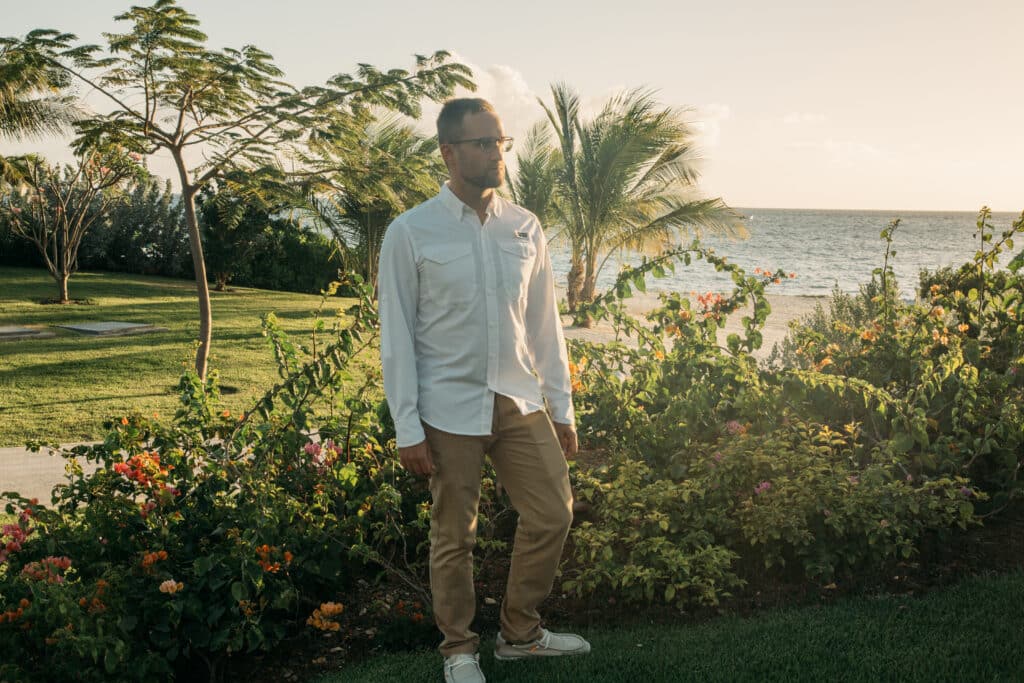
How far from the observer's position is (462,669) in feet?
10.1

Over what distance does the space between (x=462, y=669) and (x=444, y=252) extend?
4.82 ft

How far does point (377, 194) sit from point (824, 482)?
609cm

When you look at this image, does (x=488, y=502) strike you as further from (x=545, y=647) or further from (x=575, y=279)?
(x=575, y=279)

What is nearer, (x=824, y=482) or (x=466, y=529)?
(x=466, y=529)

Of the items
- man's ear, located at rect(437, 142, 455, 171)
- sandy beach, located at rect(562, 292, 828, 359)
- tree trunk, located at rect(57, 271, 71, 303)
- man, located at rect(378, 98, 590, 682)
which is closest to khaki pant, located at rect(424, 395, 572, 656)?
man, located at rect(378, 98, 590, 682)

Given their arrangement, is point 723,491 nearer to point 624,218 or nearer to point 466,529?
point 466,529

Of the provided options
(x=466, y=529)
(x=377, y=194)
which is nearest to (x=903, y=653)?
(x=466, y=529)

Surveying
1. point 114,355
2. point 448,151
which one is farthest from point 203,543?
point 114,355

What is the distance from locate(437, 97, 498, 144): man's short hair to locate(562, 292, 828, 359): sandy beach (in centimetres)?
530

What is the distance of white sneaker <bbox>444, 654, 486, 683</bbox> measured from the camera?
3074 mm

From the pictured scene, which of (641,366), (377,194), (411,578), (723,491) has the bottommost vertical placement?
(411,578)

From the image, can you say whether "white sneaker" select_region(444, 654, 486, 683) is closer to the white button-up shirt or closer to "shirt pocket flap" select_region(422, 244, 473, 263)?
the white button-up shirt

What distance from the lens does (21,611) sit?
320cm

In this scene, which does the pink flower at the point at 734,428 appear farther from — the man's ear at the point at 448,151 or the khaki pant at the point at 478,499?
the man's ear at the point at 448,151
